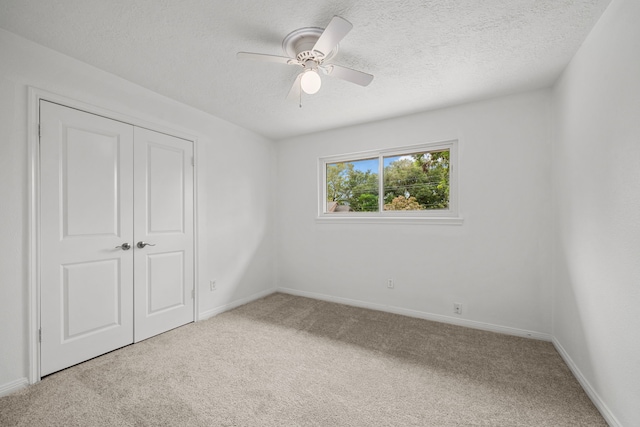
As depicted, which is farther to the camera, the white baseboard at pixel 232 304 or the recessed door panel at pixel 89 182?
the white baseboard at pixel 232 304

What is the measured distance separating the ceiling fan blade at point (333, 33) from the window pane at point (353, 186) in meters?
2.03

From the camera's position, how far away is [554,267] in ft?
7.88

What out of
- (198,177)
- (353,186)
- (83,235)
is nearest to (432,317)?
(353,186)

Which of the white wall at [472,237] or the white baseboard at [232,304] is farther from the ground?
the white wall at [472,237]

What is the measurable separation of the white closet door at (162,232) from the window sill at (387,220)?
67.8 inches

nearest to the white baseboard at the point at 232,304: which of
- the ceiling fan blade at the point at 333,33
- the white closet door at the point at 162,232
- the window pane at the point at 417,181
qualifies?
the white closet door at the point at 162,232

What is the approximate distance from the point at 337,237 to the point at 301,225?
0.60m

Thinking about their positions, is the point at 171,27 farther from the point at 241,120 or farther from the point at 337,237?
the point at 337,237

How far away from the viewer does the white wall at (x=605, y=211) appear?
130 centimetres

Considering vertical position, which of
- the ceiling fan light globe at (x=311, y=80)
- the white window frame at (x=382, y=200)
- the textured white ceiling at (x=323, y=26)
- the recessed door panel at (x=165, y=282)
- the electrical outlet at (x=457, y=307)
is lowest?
the electrical outlet at (x=457, y=307)

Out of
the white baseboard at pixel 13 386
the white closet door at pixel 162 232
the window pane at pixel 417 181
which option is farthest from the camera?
the window pane at pixel 417 181

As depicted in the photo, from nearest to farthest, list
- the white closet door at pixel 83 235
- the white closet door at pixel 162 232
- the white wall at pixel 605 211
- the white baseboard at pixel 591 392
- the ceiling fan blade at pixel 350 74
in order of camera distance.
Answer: the white wall at pixel 605 211 < the white baseboard at pixel 591 392 < the ceiling fan blade at pixel 350 74 < the white closet door at pixel 83 235 < the white closet door at pixel 162 232

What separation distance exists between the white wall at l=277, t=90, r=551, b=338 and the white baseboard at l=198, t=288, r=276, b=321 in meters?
0.83

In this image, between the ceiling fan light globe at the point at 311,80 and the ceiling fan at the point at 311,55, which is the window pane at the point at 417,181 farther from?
the ceiling fan light globe at the point at 311,80
